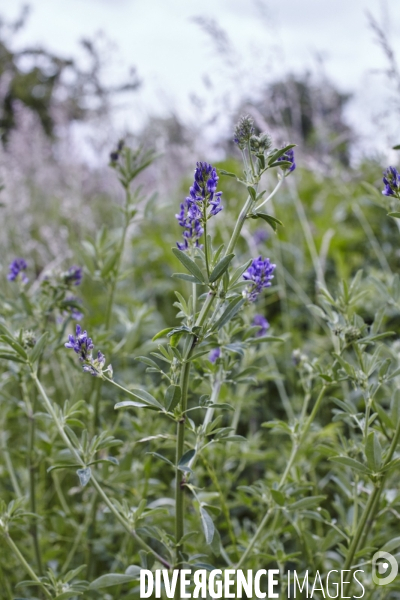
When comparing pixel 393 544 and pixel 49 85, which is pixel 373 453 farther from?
pixel 49 85

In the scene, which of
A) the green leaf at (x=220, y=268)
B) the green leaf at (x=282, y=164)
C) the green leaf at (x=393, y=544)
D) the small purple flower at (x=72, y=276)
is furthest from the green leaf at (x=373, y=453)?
the small purple flower at (x=72, y=276)

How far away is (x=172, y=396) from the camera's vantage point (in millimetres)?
1024

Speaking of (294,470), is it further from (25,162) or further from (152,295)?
(25,162)

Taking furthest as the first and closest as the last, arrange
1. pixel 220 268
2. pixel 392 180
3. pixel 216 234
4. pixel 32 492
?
1. pixel 216 234
2. pixel 32 492
3. pixel 392 180
4. pixel 220 268

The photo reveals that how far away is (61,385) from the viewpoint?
2.31 m

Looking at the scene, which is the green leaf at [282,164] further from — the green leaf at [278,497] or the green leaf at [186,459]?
the green leaf at [278,497]

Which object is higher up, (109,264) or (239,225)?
(109,264)

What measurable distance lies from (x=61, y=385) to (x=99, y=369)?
1.32 meters

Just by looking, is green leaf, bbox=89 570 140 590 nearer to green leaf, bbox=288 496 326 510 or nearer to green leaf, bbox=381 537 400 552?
green leaf, bbox=288 496 326 510

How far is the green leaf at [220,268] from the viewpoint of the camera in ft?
3.13

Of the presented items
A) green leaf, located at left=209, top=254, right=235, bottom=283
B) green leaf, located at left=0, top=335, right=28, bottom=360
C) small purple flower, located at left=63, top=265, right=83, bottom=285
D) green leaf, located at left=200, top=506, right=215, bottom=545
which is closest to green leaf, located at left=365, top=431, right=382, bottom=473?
green leaf, located at left=200, top=506, right=215, bottom=545

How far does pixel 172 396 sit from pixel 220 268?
0.24 meters

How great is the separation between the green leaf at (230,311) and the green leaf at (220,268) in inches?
3.2

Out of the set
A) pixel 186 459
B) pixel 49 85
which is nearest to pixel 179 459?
pixel 186 459
